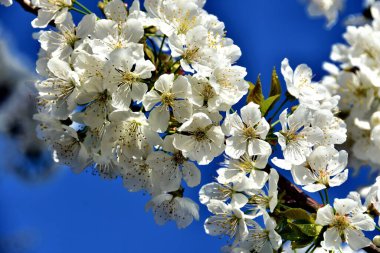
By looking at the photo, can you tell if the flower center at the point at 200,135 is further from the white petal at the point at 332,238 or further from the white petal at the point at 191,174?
the white petal at the point at 332,238

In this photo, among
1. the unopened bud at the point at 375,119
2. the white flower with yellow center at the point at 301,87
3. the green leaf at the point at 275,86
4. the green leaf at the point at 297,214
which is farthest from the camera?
the unopened bud at the point at 375,119

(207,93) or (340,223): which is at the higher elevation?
(207,93)

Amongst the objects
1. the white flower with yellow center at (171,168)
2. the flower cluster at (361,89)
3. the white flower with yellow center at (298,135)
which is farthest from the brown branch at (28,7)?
the flower cluster at (361,89)

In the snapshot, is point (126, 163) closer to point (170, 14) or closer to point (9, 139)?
point (170, 14)

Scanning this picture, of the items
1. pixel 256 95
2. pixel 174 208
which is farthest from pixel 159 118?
pixel 174 208

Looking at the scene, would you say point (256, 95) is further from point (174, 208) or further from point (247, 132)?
point (174, 208)

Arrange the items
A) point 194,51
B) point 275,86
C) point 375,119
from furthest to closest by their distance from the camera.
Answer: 1. point 375,119
2. point 275,86
3. point 194,51
